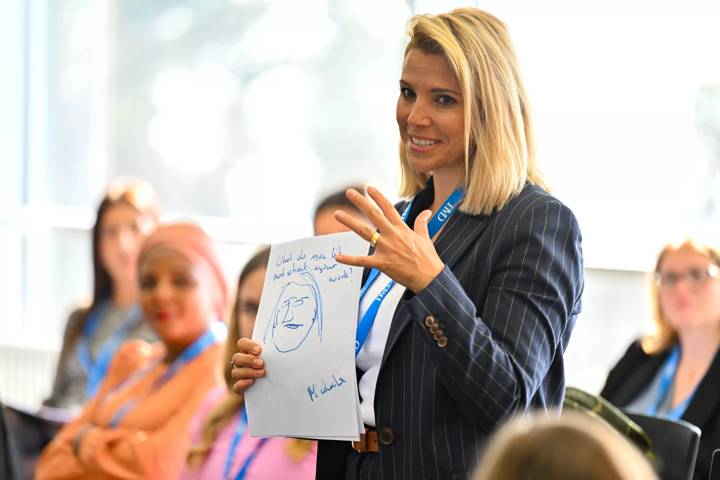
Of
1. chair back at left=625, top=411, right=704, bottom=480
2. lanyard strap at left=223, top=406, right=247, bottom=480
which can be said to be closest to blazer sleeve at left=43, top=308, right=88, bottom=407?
lanyard strap at left=223, top=406, right=247, bottom=480

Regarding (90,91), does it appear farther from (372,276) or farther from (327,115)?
(372,276)

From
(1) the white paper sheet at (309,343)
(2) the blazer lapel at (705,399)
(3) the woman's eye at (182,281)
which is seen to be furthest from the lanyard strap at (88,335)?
(1) the white paper sheet at (309,343)

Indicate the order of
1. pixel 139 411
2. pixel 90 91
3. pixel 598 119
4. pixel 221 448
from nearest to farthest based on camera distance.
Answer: pixel 221 448, pixel 139 411, pixel 598 119, pixel 90 91

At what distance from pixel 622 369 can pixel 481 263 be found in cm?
271

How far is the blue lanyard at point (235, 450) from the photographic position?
3555 millimetres

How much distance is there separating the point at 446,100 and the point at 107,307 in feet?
14.0

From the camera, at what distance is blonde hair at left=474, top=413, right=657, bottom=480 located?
116 centimetres

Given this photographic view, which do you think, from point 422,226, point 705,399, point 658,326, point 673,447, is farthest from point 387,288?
point 658,326

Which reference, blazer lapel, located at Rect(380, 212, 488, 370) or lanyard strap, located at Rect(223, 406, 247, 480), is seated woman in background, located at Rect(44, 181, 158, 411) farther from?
blazer lapel, located at Rect(380, 212, 488, 370)

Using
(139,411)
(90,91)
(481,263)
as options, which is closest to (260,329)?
(481,263)

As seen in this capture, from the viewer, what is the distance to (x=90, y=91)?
7754mm

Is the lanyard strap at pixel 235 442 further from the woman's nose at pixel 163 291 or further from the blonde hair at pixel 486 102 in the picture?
the blonde hair at pixel 486 102

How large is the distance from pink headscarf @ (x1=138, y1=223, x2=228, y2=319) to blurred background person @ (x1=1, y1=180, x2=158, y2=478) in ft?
3.44

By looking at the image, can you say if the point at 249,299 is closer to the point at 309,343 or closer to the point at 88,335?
the point at 309,343
